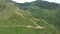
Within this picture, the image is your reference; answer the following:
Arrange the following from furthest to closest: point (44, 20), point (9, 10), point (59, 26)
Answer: point (9, 10)
point (44, 20)
point (59, 26)

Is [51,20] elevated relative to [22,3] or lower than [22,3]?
lower

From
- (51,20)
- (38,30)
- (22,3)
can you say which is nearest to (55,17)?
(51,20)

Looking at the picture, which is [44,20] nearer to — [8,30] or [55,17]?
[55,17]

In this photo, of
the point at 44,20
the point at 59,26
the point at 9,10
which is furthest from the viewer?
the point at 9,10

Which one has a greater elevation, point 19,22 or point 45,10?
point 45,10

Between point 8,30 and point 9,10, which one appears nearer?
point 8,30

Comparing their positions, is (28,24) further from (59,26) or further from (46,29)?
(59,26)

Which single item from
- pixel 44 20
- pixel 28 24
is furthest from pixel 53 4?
pixel 28 24
